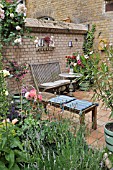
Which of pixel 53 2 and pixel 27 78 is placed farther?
pixel 53 2

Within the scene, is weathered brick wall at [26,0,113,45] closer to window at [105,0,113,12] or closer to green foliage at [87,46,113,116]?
window at [105,0,113,12]

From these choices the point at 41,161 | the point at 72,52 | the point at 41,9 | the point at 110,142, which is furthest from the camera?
the point at 41,9

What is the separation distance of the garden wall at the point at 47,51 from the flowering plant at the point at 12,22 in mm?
329

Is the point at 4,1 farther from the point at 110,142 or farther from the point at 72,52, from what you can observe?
the point at 110,142

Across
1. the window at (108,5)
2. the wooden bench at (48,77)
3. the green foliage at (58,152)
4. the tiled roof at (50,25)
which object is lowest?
the green foliage at (58,152)

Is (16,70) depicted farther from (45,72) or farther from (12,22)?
(45,72)

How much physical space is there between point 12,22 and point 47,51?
1.56m

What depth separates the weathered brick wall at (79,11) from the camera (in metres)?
6.32

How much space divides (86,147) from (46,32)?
406 centimetres


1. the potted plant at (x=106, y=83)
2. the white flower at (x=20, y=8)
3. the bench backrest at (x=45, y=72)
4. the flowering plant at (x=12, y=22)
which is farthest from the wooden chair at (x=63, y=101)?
the white flower at (x=20, y=8)

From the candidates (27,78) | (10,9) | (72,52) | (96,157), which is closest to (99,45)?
(72,52)

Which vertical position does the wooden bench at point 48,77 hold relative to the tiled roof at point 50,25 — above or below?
below

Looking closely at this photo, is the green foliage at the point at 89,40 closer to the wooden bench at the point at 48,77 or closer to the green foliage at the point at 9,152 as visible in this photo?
the wooden bench at the point at 48,77

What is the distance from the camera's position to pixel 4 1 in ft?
12.5
